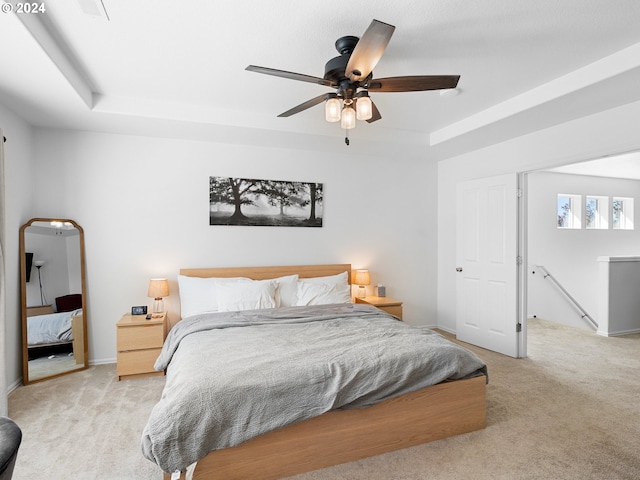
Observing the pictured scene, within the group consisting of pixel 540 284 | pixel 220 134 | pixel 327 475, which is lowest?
pixel 327 475

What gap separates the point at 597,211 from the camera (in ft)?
20.8

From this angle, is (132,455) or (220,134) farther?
(220,134)

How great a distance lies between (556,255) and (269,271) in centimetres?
479

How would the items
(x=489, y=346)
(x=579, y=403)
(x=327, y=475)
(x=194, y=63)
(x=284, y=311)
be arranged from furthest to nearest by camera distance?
1. (x=489, y=346)
2. (x=284, y=311)
3. (x=579, y=403)
4. (x=194, y=63)
5. (x=327, y=475)

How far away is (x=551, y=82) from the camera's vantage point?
2.91m

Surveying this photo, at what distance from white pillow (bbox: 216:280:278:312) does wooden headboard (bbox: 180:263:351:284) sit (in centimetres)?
34

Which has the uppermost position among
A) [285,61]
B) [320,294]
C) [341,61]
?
[285,61]

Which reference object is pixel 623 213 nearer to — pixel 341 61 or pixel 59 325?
pixel 341 61

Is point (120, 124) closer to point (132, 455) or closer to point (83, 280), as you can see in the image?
point (83, 280)

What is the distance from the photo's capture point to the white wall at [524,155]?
10.1ft

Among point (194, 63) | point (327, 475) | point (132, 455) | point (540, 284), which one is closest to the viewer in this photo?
point (327, 475)

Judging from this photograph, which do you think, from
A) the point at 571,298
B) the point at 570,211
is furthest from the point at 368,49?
the point at 570,211

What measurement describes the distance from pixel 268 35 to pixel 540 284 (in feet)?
18.8

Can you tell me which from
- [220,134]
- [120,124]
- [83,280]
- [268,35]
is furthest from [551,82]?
[83,280]
